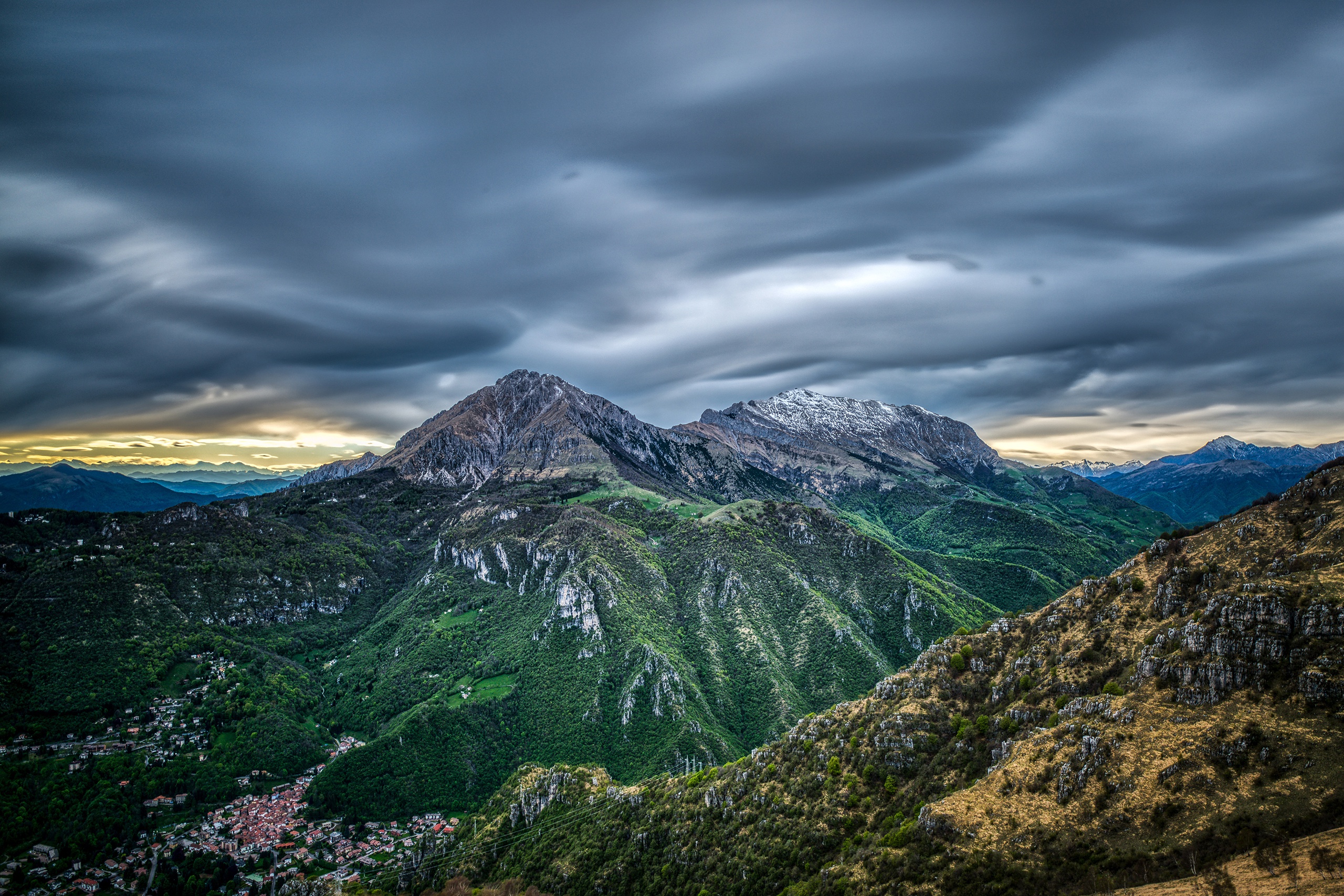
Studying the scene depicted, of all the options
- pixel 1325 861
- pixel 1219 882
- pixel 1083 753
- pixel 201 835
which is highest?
pixel 1325 861

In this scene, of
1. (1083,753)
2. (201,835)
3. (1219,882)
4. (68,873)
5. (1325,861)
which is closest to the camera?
(1325,861)

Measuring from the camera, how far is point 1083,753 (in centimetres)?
4869

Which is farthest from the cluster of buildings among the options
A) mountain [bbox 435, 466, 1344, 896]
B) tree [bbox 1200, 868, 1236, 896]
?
tree [bbox 1200, 868, 1236, 896]

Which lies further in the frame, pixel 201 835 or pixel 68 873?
pixel 201 835

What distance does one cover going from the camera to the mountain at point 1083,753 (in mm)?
40250

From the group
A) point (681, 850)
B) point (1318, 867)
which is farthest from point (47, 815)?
point (1318, 867)

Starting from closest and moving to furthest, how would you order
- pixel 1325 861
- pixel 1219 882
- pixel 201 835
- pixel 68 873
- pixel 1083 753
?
pixel 1325 861 → pixel 1219 882 → pixel 1083 753 → pixel 68 873 → pixel 201 835

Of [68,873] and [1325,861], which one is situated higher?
[1325,861]

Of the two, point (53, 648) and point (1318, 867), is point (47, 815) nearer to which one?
point (53, 648)

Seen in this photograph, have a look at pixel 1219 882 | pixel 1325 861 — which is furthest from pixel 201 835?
pixel 1325 861

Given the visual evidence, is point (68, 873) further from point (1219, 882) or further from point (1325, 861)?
point (1325, 861)

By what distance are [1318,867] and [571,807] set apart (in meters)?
108

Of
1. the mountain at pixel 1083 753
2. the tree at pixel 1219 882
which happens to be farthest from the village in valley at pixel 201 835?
the tree at pixel 1219 882

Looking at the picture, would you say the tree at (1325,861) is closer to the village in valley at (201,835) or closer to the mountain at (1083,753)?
the mountain at (1083,753)
